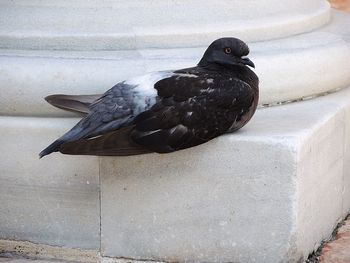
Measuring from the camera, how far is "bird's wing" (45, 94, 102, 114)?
13.2 ft

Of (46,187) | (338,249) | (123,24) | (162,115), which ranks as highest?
(123,24)

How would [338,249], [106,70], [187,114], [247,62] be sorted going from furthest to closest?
[338,249]
[106,70]
[247,62]
[187,114]

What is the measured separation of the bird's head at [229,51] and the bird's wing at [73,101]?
0.49 meters

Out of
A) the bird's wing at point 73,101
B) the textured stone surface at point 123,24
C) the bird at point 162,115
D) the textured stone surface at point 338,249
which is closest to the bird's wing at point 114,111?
the bird at point 162,115

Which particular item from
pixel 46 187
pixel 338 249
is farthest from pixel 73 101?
pixel 338 249

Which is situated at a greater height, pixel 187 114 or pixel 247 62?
pixel 247 62

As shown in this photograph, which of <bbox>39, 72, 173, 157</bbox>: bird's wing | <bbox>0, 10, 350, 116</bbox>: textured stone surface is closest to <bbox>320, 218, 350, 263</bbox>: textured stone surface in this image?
<bbox>0, 10, 350, 116</bbox>: textured stone surface

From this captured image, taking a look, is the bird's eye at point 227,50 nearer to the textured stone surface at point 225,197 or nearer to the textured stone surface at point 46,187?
the textured stone surface at point 225,197

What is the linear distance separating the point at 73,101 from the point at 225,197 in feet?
2.30

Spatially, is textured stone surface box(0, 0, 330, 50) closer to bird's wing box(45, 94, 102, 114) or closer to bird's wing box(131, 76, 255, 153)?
bird's wing box(45, 94, 102, 114)

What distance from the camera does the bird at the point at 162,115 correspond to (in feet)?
12.6

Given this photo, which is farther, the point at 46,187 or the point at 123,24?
the point at 123,24

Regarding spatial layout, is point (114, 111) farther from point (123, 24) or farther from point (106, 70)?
point (123, 24)

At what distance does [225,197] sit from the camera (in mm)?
3979
